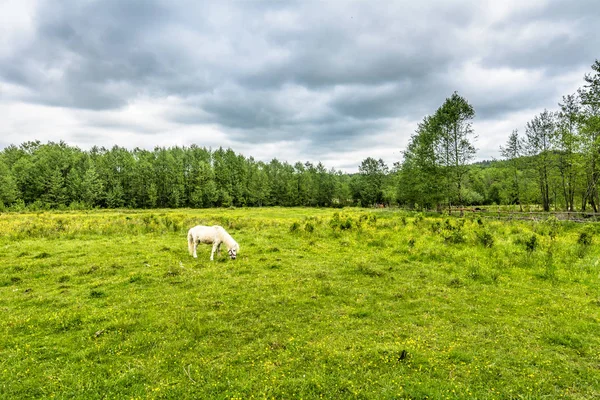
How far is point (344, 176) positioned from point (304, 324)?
5535 inches

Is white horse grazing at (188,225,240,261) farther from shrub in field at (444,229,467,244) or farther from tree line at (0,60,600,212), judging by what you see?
tree line at (0,60,600,212)

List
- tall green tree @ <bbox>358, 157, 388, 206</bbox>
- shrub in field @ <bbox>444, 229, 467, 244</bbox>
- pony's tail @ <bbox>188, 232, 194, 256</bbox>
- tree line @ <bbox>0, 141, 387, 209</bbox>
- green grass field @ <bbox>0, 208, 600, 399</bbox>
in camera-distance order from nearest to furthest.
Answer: green grass field @ <bbox>0, 208, 600, 399</bbox>, pony's tail @ <bbox>188, 232, 194, 256</bbox>, shrub in field @ <bbox>444, 229, 467, 244</bbox>, tree line @ <bbox>0, 141, 387, 209</bbox>, tall green tree @ <bbox>358, 157, 388, 206</bbox>

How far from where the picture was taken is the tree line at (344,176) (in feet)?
134

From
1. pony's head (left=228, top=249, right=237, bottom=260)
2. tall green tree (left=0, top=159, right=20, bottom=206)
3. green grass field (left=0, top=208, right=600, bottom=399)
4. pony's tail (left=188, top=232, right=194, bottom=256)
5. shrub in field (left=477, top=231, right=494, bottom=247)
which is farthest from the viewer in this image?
tall green tree (left=0, top=159, right=20, bottom=206)

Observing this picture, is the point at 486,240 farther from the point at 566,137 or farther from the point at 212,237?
the point at 566,137

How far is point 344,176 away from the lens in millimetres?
145875

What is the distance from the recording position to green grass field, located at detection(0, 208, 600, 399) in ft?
18.1

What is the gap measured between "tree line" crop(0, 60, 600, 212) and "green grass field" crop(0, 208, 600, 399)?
95.7 ft

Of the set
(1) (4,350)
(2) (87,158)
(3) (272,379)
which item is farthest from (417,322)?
(2) (87,158)

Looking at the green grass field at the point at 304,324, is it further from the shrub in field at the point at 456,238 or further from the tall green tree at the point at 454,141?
the tall green tree at the point at 454,141

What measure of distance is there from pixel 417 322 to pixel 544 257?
10.8m

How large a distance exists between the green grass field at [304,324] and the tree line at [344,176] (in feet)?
95.7

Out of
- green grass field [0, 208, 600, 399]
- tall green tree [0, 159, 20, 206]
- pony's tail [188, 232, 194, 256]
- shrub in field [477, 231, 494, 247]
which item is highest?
tall green tree [0, 159, 20, 206]

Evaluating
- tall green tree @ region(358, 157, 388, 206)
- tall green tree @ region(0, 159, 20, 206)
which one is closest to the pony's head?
tall green tree @ region(0, 159, 20, 206)
